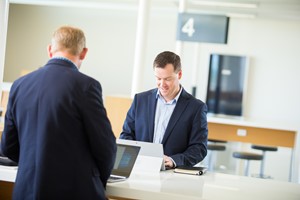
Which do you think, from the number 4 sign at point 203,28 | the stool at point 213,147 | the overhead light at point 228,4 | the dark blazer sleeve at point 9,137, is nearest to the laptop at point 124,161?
the dark blazer sleeve at point 9,137

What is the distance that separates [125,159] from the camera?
2707 millimetres

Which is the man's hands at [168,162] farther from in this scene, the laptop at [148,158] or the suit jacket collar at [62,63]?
the suit jacket collar at [62,63]

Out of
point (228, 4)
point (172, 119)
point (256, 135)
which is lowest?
point (256, 135)

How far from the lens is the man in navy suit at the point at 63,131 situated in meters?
2.09

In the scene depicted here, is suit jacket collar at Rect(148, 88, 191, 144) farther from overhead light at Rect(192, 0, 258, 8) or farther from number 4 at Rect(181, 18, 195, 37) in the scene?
overhead light at Rect(192, 0, 258, 8)

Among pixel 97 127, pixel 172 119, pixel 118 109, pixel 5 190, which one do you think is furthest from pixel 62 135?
pixel 118 109

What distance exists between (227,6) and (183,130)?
7.91m

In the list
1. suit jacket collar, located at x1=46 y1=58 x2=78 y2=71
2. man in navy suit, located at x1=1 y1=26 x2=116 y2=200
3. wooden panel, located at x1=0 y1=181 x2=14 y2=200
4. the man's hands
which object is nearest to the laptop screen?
the man's hands

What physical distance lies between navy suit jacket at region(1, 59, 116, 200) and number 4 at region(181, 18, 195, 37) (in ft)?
14.8

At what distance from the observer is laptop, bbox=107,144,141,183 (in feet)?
8.51

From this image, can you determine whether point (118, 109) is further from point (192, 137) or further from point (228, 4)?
point (228, 4)

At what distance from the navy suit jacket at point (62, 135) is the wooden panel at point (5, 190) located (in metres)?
1.15

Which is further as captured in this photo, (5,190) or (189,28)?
(189,28)

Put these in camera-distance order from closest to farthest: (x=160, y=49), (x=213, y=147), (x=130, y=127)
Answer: (x=130, y=127)
(x=213, y=147)
(x=160, y=49)
